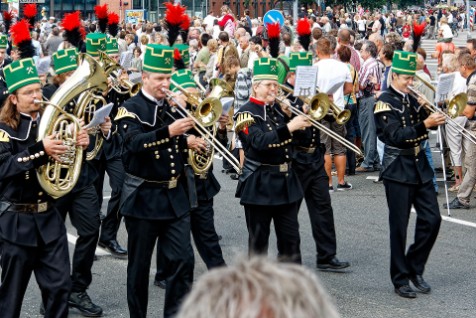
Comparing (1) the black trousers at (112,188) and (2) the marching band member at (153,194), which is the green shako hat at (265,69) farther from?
(1) the black trousers at (112,188)

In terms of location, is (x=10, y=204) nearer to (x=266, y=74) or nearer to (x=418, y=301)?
(x=266, y=74)

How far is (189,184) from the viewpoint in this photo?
6984mm

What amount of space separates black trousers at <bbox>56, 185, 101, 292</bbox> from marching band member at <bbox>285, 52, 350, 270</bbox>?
201 cm

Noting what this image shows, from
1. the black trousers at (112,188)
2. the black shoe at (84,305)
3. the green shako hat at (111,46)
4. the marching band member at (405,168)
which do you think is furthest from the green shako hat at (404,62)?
the green shako hat at (111,46)

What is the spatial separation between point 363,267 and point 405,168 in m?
1.45

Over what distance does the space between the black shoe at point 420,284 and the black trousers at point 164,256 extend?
235 cm

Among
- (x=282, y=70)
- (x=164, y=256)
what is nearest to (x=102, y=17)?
(x=282, y=70)

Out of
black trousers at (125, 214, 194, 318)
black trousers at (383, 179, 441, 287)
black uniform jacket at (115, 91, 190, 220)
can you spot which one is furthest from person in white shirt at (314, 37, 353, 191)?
black trousers at (125, 214, 194, 318)

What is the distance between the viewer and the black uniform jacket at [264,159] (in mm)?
7867

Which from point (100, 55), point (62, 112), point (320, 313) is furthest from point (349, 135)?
point (320, 313)

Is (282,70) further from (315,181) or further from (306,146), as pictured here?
(315,181)

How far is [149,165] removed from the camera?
6750 millimetres

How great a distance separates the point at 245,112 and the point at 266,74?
0.35m

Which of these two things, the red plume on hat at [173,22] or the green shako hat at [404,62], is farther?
the green shako hat at [404,62]
